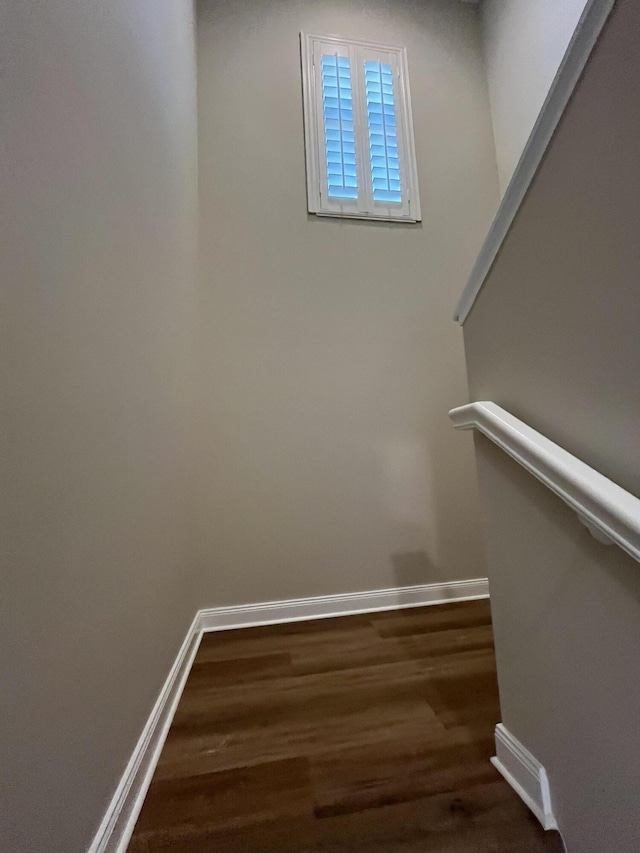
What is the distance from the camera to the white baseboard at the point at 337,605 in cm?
211

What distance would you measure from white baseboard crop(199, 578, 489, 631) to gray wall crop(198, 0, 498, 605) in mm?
50

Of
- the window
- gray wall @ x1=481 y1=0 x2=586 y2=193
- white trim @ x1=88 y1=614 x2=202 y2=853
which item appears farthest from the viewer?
the window

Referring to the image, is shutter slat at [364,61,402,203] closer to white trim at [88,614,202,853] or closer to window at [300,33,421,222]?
window at [300,33,421,222]

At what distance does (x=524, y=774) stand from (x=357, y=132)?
3151 millimetres

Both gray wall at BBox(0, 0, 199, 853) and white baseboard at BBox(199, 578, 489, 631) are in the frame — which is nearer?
gray wall at BBox(0, 0, 199, 853)

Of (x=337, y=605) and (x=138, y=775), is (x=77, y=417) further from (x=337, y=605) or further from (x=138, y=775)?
(x=337, y=605)


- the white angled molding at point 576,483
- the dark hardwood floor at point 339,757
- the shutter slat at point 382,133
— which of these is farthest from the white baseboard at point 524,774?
the shutter slat at point 382,133

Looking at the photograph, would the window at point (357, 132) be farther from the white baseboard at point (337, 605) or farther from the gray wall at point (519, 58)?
the white baseboard at point (337, 605)

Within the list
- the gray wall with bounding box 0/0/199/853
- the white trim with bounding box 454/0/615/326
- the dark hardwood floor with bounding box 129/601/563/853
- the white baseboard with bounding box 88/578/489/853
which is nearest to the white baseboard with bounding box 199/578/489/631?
the white baseboard with bounding box 88/578/489/853

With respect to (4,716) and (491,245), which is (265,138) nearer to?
(491,245)

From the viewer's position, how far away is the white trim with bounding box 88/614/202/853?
31.0 inches

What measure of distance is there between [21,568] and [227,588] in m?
1.71

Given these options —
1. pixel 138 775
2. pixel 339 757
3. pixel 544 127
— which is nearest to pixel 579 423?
pixel 544 127

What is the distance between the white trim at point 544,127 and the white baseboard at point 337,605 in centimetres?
170
